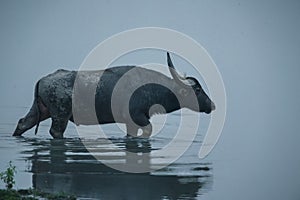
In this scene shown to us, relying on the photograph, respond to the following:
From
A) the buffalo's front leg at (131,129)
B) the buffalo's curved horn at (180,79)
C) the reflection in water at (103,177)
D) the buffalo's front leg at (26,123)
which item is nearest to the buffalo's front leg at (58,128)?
the buffalo's front leg at (26,123)

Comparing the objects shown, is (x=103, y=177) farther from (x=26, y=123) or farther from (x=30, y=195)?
(x=26, y=123)

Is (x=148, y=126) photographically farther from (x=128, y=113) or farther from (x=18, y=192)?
(x=18, y=192)

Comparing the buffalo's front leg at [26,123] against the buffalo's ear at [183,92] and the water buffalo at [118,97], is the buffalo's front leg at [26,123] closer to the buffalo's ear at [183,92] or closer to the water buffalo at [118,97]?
the water buffalo at [118,97]

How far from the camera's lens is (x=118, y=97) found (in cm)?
676

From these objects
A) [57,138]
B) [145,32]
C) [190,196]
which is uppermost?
[145,32]

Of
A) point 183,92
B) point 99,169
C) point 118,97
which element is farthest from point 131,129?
point 99,169

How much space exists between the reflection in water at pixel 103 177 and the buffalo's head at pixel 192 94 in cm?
123

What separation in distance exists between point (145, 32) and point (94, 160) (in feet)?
9.17

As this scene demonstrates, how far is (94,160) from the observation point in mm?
5316

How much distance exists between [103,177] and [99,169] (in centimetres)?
25

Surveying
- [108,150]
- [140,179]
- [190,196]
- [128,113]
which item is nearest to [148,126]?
[128,113]

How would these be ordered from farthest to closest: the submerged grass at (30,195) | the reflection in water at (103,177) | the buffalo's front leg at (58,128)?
1. the buffalo's front leg at (58,128)
2. the reflection in water at (103,177)
3. the submerged grass at (30,195)

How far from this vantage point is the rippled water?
4.43 meters

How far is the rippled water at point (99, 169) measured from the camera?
4.43 m
